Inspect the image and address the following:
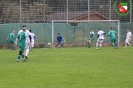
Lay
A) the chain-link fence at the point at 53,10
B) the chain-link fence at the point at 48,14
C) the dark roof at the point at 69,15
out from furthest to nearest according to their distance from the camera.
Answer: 1. the dark roof at the point at 69,15
2. the chain-link fence at the point at 53,10
3. the chain-link fence at the point at 48,14

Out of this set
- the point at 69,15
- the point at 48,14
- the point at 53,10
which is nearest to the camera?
the point at 48,14

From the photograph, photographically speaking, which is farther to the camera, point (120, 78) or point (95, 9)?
point (95, 9)

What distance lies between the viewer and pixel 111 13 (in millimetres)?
50250

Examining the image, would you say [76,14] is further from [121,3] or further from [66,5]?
[121,3]

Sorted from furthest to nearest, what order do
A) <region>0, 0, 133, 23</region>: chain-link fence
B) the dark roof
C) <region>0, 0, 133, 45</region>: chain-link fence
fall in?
the dark roof < <region>0, 0, 133, 23</region>: chain-link fence < <region>0, 0, 133, 45</region>: chain-link fence

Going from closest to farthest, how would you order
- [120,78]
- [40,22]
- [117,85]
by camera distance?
1. [117,85]
2. [120,78]
3. [40,22]

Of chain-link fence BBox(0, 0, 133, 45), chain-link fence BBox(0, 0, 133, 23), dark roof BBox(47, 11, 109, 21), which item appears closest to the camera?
chain-link fence BBox(0, 0, 133, 45)

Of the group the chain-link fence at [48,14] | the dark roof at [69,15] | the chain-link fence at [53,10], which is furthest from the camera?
the dark roof at [69,15]

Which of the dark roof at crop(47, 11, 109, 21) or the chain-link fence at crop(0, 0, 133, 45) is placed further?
the dark roof at crop(47, 11, 109, 21)

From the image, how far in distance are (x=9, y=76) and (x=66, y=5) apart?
34.0m

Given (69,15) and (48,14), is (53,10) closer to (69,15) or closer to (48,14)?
(48,14)

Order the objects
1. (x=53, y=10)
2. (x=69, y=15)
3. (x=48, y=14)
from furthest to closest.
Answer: (x=69, y=15), (x=53, y=10), (x=48, y=14)

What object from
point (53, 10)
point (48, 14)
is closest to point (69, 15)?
point (53, 10)

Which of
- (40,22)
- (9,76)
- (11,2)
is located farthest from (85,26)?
(9,76)
